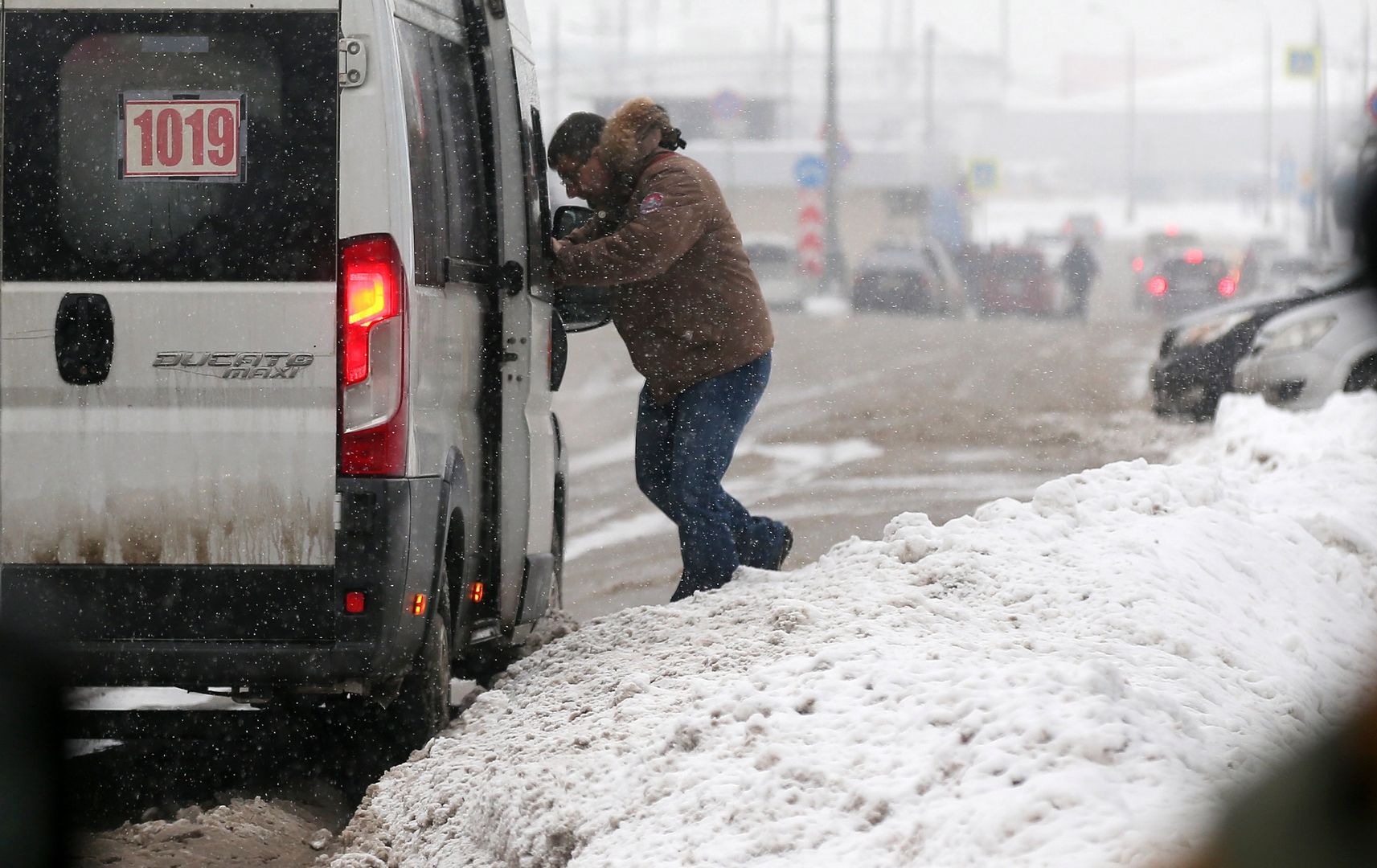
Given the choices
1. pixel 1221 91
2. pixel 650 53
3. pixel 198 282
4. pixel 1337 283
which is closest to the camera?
pixel 198 282

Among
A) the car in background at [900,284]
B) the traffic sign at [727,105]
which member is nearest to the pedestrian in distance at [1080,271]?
the car in background at [900,284]

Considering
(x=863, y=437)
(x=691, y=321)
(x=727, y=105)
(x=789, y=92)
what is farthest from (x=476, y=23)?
(x=789, y=92)

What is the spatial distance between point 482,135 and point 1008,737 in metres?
2.79

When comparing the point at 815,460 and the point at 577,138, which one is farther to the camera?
the point at 815,460

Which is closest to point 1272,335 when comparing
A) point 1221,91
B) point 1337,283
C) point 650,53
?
point 1337,283

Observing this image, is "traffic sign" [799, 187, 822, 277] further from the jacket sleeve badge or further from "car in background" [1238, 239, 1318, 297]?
the jacket sleeve badge

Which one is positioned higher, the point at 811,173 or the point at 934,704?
the point at 811,173

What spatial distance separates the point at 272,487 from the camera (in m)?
4.34

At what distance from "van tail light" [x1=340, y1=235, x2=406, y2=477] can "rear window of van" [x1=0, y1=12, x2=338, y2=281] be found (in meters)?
0.18

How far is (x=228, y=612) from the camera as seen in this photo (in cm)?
434

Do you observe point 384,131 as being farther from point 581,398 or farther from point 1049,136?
point 1049,136

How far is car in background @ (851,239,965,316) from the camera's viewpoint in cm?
3788

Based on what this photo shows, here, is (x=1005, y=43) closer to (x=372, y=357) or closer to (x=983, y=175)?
(x=983, y=175)

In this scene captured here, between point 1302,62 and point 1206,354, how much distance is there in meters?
37.4
